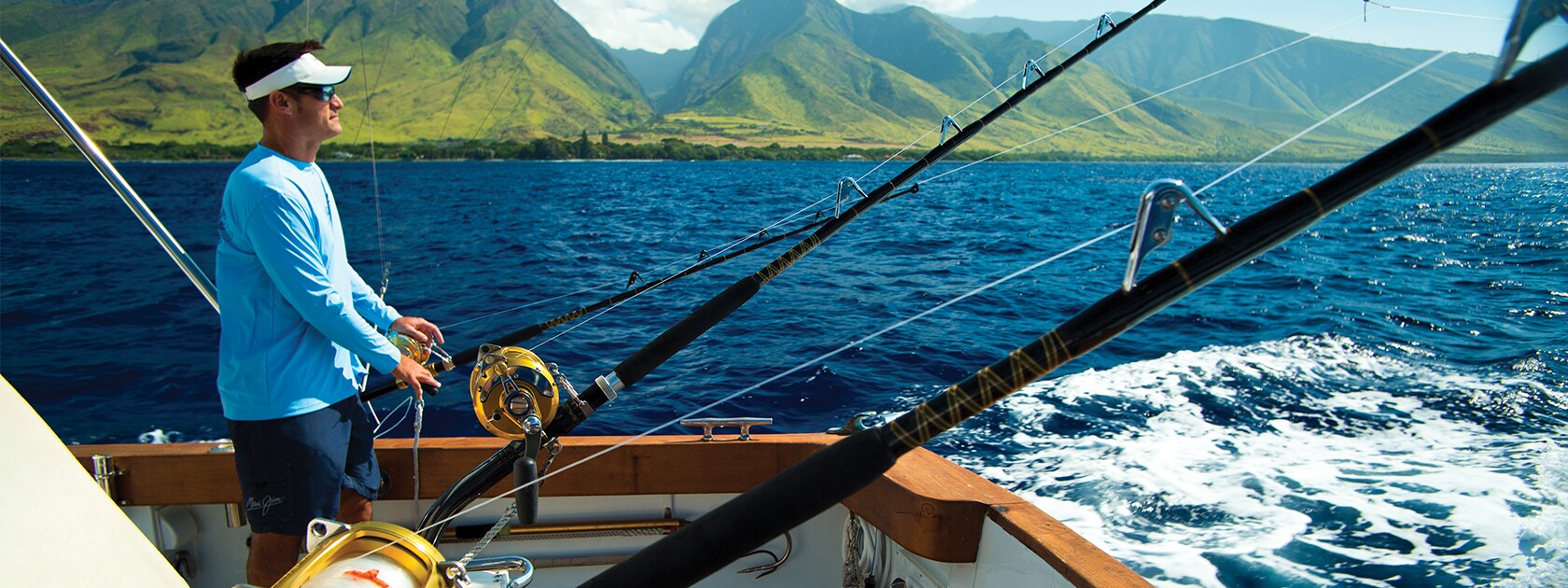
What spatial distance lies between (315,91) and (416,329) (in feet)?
2.42

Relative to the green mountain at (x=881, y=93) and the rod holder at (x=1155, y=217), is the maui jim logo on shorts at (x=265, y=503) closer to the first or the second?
the rod holder at (x=1155, y=217)

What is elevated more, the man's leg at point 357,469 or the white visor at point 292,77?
the white visor at point 292,77

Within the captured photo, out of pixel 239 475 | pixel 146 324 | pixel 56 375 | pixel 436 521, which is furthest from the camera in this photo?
pixel 146 324

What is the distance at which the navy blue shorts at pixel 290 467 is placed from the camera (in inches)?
91.4

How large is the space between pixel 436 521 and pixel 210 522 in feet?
4.28

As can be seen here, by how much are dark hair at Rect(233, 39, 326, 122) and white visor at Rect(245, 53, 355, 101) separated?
2 centimetres

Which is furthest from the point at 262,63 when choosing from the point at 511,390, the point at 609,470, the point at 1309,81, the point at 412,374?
the point at 1309,81

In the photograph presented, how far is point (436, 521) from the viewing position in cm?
220

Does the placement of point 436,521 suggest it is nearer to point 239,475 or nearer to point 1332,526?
point 239,475

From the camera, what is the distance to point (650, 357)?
8.26ft

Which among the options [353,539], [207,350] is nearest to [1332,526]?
[353,539]

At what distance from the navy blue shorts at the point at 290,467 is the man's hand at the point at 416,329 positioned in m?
0.27

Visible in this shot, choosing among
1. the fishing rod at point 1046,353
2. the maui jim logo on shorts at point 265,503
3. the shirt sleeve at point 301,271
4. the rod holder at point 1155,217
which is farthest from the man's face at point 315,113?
the rod holder at point 1155,217

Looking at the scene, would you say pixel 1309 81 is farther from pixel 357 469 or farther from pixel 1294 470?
pixel 357 469
